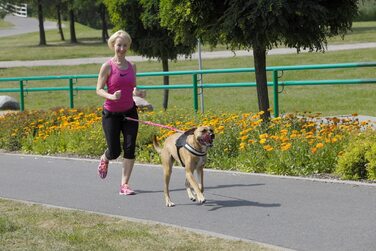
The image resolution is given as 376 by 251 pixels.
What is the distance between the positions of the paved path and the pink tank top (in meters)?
1.03

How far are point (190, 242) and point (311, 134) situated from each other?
4249 mm

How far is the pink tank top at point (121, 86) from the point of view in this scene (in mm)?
9352

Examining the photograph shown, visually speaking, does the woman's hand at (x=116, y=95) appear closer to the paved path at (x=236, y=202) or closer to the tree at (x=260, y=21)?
the paved path at (x=236, y=202)

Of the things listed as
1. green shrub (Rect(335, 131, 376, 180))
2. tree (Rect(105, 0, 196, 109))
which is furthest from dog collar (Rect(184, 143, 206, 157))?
tree (Rect(105, 0, 196, 109))

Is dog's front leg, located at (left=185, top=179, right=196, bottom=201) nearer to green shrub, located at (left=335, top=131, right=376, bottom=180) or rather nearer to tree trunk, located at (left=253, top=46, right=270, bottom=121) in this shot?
green shrub, located at (left=335, top=131, right=376, bottom=180)

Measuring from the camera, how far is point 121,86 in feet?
30.7

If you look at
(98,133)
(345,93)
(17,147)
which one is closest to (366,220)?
(98,133)

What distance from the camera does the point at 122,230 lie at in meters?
7.61

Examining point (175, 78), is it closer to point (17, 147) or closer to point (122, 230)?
point (17, 147)

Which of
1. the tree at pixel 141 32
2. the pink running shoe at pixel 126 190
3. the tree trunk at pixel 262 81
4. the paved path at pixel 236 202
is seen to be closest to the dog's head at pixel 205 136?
the paved path at pixel 236 202

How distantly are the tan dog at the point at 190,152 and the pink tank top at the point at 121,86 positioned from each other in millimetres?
755

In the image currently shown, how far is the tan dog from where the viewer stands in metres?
8.54

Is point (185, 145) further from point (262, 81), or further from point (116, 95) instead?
point (262, 81)

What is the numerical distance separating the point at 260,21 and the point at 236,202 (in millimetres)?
3817
